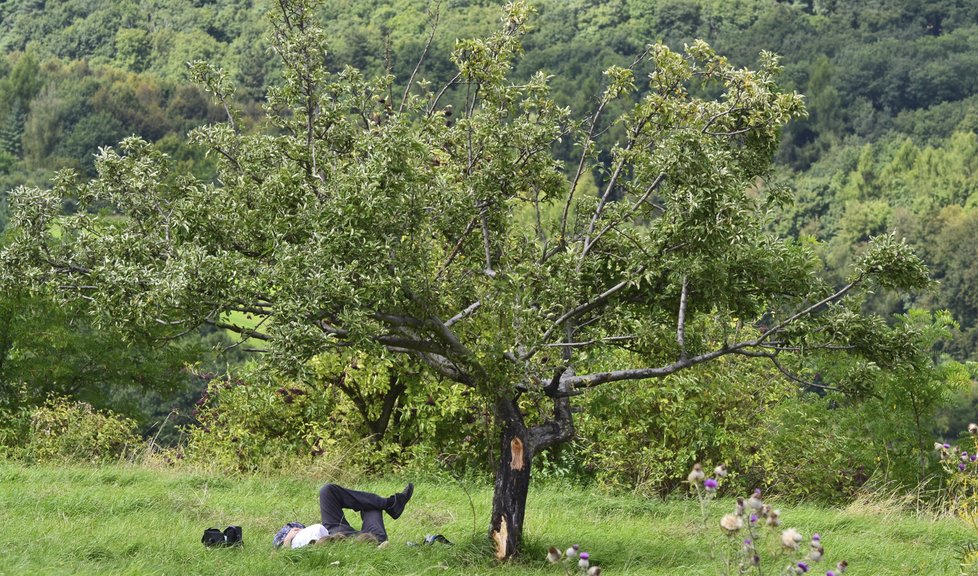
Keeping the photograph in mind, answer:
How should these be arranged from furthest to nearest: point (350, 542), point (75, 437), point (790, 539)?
point (75, 437) < point (350, 542) < point (790, 539)

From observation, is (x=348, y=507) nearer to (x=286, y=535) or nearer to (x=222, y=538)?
(x=286, y=535)

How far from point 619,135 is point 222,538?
194 feet

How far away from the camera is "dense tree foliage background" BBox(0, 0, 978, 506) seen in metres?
17.9

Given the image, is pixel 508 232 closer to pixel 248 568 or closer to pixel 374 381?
pixel 248 568

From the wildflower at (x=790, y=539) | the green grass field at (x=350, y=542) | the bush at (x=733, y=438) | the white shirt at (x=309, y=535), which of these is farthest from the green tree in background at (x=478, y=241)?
the bush at (x=733, y=438)

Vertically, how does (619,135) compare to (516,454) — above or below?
below

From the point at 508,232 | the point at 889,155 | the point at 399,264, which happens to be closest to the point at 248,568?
the point at 399,264

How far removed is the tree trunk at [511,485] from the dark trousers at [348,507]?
114 centimetres

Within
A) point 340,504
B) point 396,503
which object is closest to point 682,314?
point 396,503

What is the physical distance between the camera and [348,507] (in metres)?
10.9

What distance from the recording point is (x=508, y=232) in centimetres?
1170

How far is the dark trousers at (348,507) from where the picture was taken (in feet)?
35.5

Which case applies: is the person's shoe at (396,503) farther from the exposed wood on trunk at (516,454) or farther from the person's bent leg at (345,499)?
the exposed wood on trunk at (516,454)

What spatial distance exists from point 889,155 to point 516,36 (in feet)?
311
